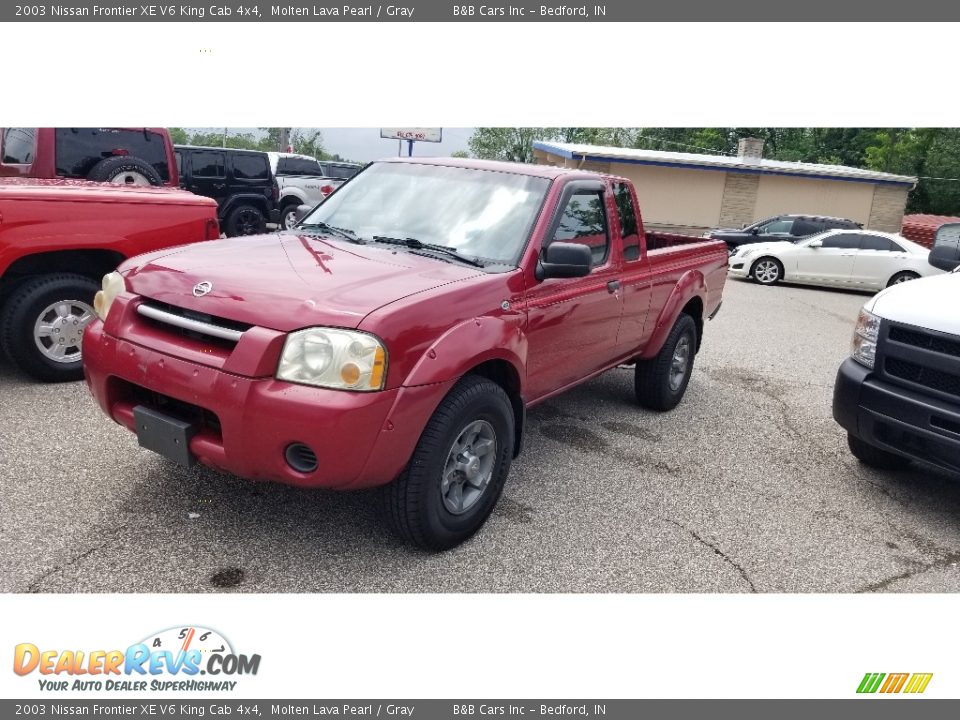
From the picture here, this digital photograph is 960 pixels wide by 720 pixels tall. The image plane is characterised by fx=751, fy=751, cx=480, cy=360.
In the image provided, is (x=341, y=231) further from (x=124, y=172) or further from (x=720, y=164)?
(x=720, y=164)

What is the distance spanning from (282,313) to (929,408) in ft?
11.4

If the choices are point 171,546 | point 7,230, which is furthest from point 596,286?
point 7,230

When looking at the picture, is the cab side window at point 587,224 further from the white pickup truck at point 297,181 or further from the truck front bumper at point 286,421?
the white pickup truck at point 297,181

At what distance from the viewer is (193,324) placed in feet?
10.5

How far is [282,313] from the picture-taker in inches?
121

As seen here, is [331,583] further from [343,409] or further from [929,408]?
[929,408]

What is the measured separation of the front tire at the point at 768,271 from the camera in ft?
53.7

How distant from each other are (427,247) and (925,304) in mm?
2959

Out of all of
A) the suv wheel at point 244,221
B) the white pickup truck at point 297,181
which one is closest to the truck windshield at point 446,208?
the suv wheel at point 244,221

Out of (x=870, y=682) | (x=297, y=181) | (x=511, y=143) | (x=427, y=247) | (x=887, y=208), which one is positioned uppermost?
(x=511, y=143)

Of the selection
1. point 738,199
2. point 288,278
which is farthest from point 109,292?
point 738,199

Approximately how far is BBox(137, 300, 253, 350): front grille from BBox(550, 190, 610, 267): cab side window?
1.90 meters

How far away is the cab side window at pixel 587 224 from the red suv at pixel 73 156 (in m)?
4.52

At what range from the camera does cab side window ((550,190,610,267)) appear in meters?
4.42
